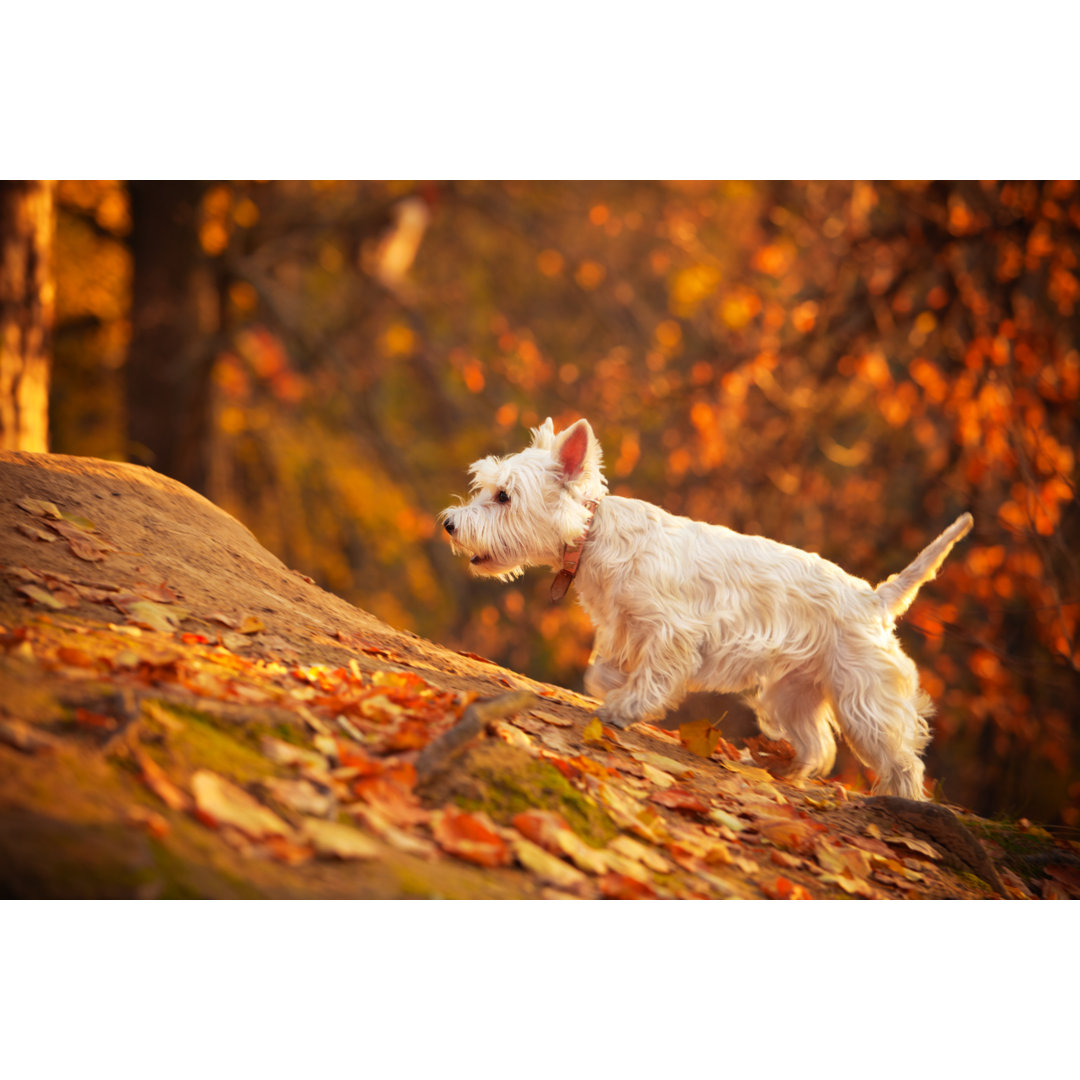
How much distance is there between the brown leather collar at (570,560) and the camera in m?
4.21

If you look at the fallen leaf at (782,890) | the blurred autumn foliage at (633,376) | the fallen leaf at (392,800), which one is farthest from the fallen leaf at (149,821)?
the blurred autumn foliage at (633,376)

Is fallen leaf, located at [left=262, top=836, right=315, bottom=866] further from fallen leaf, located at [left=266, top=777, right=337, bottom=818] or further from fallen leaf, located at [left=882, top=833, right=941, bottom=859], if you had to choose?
fallen leaf, located at [left=882, top=833, right=941, bottom=859]

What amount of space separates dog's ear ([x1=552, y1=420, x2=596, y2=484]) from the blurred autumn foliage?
3287 millimetres

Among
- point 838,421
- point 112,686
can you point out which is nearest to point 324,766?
point 112,686

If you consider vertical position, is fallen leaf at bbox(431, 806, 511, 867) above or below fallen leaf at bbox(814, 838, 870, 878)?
above

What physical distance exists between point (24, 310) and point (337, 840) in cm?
594

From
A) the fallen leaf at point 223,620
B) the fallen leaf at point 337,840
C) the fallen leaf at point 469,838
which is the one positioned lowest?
the fallen leaf at point 469,838

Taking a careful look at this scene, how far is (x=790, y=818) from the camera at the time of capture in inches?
139

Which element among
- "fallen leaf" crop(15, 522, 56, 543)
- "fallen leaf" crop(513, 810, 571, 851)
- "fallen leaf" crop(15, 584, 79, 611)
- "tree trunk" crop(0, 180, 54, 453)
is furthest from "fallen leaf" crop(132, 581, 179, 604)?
"tree trunk" crop(0, 180, 54, 453)

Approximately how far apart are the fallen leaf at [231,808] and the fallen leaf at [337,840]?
0.20 feet

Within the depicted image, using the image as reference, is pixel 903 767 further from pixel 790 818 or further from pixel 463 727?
pixel 463 727

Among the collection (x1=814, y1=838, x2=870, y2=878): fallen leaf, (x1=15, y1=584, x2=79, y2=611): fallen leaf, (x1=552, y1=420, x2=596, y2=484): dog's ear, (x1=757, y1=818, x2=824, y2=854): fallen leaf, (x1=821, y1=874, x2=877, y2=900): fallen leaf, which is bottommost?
(x1=821, y1=874, x2=877, y2=900): fallen leaf

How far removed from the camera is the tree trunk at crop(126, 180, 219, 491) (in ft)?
32.2

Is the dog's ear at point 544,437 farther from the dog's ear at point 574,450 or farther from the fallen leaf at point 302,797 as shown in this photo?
the fallen leaf at point 302,797
